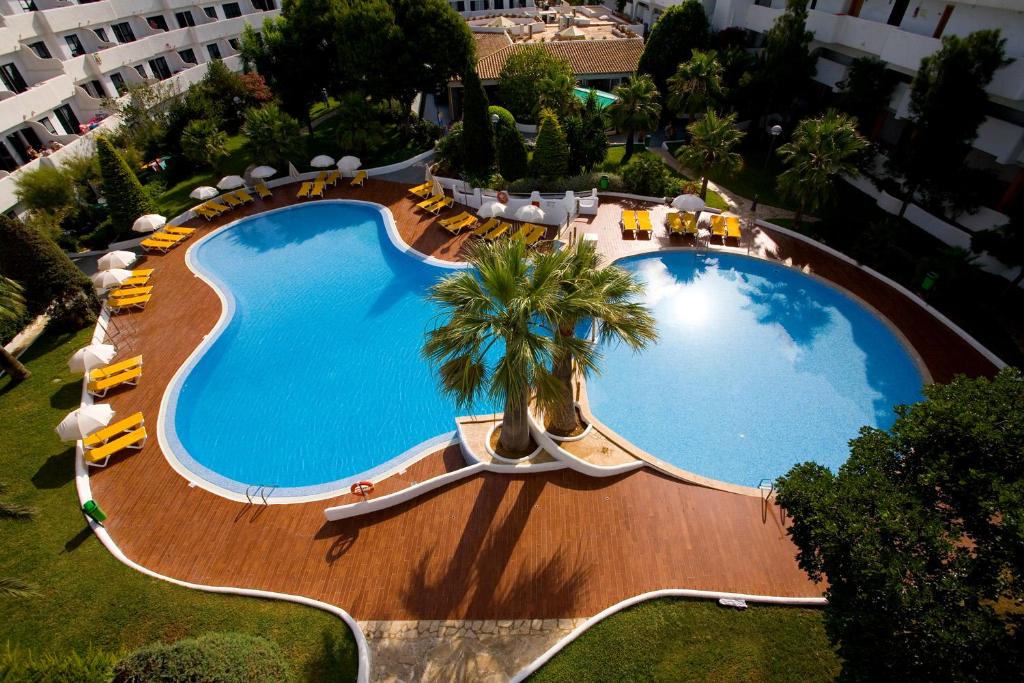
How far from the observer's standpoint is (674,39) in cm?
3725

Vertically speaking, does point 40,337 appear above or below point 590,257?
below

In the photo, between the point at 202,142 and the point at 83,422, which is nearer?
the point at 83,422

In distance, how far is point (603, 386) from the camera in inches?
753

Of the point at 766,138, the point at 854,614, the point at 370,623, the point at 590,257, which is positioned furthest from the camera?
the point at 766,138

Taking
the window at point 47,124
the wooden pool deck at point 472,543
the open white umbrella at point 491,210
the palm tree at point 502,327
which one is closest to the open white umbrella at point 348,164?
the open white umbrella at point 491,210

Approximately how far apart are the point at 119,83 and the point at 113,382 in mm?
32269

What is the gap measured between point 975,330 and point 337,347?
86.7ft

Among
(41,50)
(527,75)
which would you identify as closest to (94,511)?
(527,75)

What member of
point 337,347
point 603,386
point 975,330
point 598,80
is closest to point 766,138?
point 598,80

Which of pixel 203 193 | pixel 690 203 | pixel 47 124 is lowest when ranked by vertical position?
pixel 203 193

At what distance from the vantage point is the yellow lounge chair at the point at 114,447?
16453 millimetres

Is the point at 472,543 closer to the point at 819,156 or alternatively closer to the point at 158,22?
the point at 819,156

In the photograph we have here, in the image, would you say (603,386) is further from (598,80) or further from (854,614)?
(598,80)

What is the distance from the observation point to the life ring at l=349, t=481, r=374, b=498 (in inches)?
571
